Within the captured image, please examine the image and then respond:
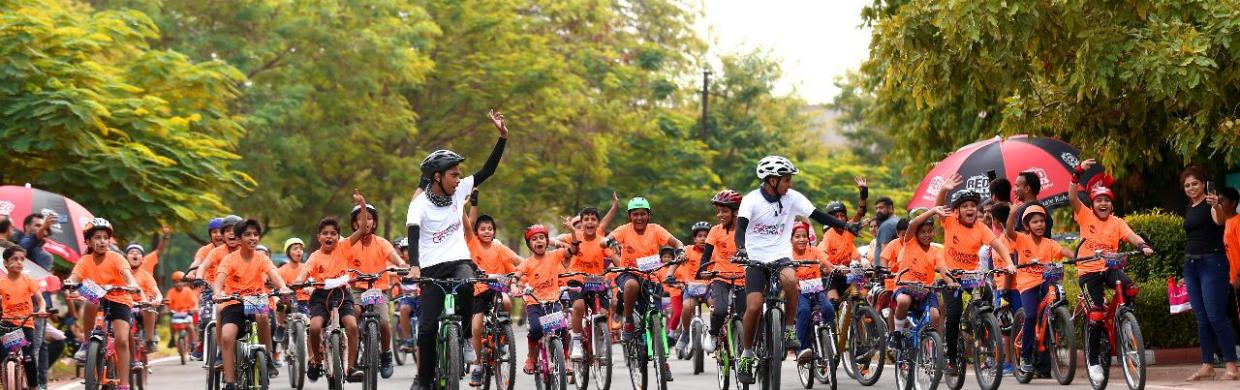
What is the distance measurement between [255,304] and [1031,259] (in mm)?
5849

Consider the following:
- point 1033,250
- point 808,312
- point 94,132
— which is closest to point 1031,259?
point 1033,250

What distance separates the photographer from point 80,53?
963 inches

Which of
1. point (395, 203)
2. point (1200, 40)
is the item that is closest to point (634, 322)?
point (1200, 40)

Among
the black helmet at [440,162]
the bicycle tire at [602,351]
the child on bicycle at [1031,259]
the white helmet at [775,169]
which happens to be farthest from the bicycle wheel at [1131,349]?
the black helmet at [440,162]

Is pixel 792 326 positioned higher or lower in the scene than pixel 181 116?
lower

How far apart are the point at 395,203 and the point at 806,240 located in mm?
27353

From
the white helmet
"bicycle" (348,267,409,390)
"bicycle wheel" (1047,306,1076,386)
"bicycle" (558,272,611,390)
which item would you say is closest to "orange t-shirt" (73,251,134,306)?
"bicycle" (348,267,409,390)

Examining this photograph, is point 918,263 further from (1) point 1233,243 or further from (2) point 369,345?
(2) point 369,345

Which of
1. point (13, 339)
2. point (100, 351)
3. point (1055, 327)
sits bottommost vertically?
point (1055, 327)

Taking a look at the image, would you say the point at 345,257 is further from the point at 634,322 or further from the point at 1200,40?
the point at 1200,40

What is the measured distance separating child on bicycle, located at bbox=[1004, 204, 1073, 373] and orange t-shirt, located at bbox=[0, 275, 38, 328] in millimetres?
7595

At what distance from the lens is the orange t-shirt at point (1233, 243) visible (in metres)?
14.5

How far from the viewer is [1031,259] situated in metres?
14.7

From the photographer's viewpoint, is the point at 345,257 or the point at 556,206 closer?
the point at 345,257
